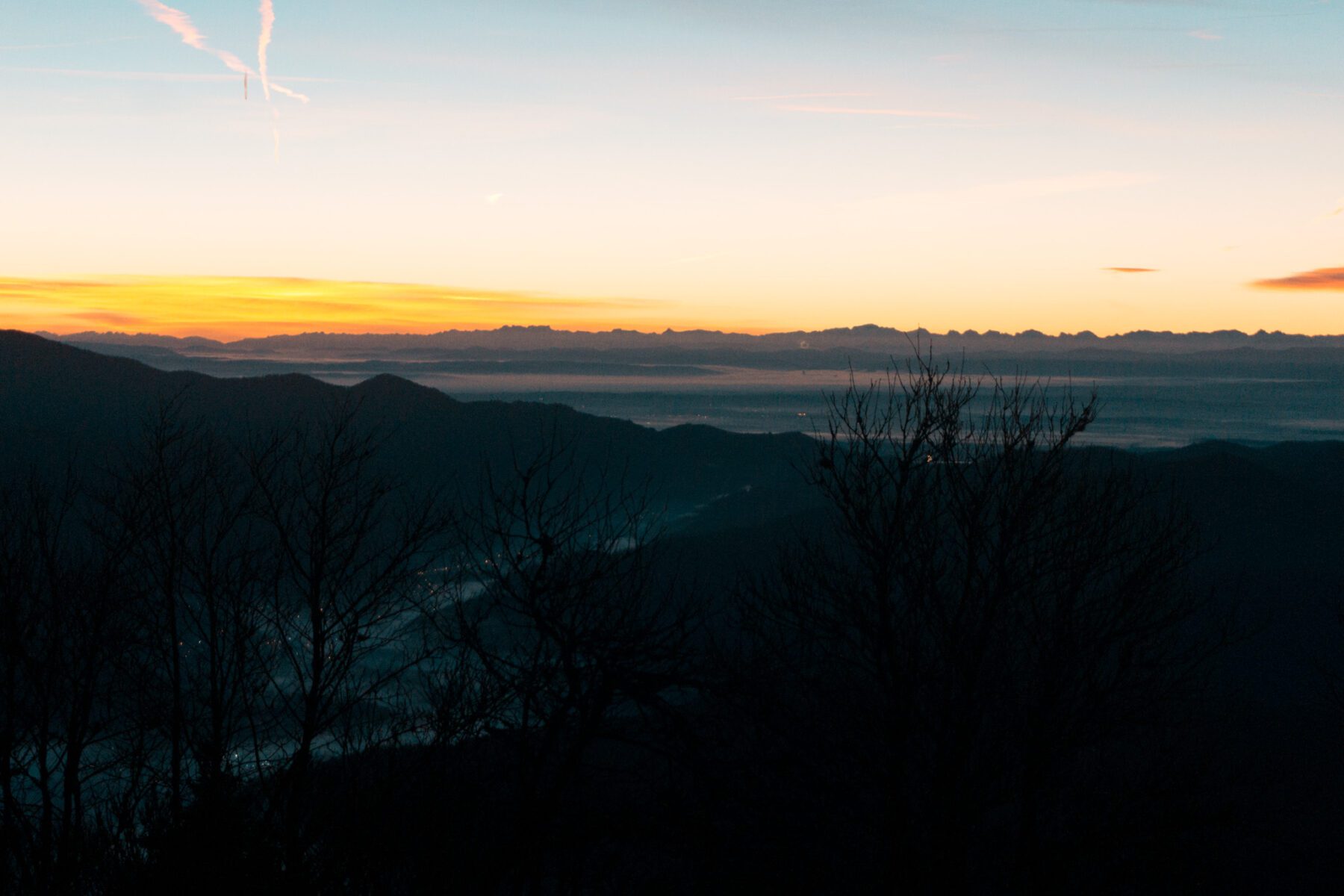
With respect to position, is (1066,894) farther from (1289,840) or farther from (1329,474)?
(1329,474)

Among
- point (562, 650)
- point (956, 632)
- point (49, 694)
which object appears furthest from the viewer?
point (956, 632)

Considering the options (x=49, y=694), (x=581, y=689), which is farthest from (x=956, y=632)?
(x=49, y=694)

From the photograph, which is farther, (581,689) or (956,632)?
(956,632)

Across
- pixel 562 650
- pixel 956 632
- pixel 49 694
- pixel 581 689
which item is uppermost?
pixel 562 650

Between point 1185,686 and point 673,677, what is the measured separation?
1145cm

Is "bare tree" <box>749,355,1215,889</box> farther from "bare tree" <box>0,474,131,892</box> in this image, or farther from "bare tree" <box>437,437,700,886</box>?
"bare tree" <box>0,474,131,892</box>

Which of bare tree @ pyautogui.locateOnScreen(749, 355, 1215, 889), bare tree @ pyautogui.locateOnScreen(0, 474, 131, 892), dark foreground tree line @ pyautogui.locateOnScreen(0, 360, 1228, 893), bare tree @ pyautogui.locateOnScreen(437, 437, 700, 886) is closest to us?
bare tree @ pyautogui.locateOnScreen(0, 474, 131, 892)

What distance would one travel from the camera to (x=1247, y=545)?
296ft

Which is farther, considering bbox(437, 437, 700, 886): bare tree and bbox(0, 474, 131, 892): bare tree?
bbox(437, 437, 700, 886): bare tree

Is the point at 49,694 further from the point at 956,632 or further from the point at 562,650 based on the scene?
the point at 956,632

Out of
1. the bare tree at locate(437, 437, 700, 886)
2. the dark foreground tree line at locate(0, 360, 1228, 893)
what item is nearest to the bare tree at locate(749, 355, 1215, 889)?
the dark foreground tree line at locate(0, 360, 1228, 893)

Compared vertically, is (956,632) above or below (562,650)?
below

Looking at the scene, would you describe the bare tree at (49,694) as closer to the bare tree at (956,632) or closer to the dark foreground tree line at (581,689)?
the dark foreground tree line at (581,689)

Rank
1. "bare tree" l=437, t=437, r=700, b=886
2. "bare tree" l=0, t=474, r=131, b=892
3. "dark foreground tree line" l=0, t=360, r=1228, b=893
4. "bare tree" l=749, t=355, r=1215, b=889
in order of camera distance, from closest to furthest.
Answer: "bare tree" l=0, t=474, r=131, b=892 → "bare tree" l=437, t=437, r=700, b=886 → "dark foreground tree line" l=0, t=360, r=1228, b=893 → "bare tree" l=749, t=355, r=1215, b=889
